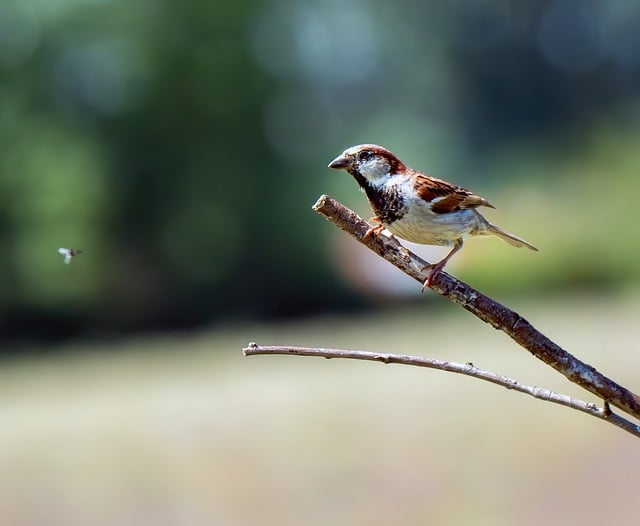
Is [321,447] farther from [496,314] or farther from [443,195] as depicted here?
[496,314]

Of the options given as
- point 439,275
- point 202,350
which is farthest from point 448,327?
point 439,275

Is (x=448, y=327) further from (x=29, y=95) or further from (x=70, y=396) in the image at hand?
(x=29, y=95)

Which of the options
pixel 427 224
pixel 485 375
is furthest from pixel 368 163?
pixel 485 375

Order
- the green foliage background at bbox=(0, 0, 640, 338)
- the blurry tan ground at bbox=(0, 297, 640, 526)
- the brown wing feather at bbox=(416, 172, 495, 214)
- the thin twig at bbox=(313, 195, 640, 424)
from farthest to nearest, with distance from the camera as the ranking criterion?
the green foliage background at bbox=(0, 0, 640, 338) → the blurry tan ground at bbox=(0, 297, 640, 526) → the brown wing feather at bbox=(416, 172, 495, 214) → the thin twig at bbox=(313, 195, 640, 424)

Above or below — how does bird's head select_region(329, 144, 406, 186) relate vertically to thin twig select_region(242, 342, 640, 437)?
above

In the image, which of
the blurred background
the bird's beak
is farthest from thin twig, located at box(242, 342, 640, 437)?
the blurred background

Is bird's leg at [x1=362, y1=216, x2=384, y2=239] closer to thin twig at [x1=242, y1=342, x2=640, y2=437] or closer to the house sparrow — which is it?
the house sparrow

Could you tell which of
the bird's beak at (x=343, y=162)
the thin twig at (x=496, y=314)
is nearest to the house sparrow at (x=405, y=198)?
the bird's beak at (x=343, y=162)
